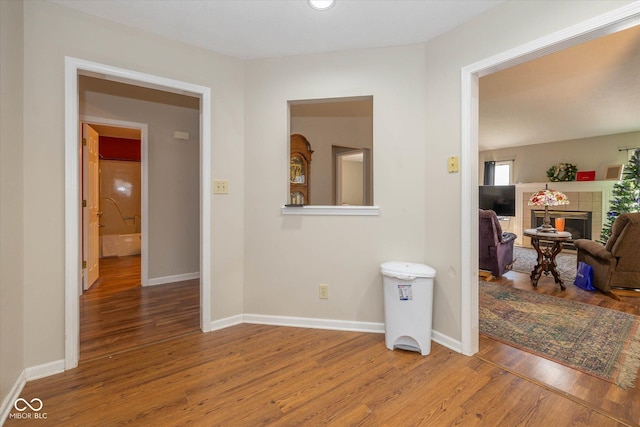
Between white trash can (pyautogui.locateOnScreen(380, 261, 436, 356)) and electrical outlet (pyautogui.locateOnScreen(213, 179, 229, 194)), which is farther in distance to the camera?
electrical outlet (pyautogui.locateOnScreen(213, 179, 229, 194))

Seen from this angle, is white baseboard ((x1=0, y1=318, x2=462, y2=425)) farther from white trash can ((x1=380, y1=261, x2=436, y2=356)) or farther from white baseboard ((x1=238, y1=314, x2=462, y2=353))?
white trash can ((x1=380, y1=261, x2=436, y2=356))

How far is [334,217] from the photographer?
252 centimetres

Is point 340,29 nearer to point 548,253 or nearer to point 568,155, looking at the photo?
point 548,253

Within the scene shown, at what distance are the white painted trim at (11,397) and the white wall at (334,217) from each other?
4.86 feet

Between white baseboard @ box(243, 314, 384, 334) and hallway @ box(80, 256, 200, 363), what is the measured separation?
1.76 ft

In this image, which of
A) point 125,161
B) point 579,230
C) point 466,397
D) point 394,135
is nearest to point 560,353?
point 466,397

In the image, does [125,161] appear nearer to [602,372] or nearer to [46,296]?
[46,296]

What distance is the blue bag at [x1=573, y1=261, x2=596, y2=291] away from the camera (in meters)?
3.67

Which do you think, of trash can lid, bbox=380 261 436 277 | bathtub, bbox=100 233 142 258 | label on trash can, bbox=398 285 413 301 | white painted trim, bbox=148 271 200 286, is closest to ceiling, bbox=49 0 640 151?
trash can lid, bbox=380 261 436 277

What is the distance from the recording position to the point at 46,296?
1.85 m

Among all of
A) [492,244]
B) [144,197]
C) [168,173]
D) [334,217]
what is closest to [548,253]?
[492,244]

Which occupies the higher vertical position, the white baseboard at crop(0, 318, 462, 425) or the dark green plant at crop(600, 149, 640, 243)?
the dark green plant at crop(600, 149, 640, 243)

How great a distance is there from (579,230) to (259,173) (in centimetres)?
739

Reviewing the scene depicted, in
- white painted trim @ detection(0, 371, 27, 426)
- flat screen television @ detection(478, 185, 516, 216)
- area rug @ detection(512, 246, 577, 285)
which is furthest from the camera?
flat screen television @ detection(478, 185, 516, 216)
